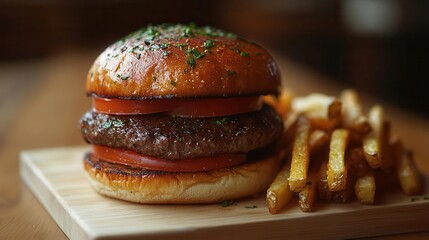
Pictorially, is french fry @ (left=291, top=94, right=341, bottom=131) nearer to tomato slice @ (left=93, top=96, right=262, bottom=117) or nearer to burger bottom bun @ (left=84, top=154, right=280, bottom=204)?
burger bottom bun @ (left=84, top=154, right=280, bottom=204)

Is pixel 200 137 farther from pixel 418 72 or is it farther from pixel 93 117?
pixel 418 72

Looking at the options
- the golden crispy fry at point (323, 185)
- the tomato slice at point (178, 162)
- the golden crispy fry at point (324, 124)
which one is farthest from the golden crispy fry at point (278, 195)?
the golden crispy fry at point (324, 124)

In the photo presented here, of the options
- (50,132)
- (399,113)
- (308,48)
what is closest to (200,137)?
(50,132)

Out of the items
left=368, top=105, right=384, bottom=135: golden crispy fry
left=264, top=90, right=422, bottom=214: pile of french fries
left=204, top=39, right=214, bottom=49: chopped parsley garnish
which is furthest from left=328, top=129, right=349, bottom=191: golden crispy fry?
left=204, top=39, right=214, bottom=49: chopped parsley garnish

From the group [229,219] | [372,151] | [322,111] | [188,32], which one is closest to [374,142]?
[372,151]

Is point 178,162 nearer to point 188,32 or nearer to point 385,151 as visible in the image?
point 188,32

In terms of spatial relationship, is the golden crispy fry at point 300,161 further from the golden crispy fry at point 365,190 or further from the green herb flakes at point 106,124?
the green herb flakes at point 106,124
